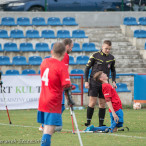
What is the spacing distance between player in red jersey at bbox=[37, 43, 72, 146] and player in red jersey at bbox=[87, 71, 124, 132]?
9.66 feet

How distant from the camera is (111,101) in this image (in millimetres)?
9625

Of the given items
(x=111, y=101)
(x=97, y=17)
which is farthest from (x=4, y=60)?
(x=111, y=101)

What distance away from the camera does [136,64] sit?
804 inches

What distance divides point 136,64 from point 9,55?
5.99 m

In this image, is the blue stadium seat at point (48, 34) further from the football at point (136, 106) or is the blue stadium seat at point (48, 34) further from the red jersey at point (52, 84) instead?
the red jersey at point (52, 84)

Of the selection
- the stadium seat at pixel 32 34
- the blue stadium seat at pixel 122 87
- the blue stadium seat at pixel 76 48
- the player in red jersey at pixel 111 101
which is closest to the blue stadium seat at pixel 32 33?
the stadium seat at pixel 32 34

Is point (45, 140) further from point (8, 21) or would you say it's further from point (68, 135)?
point (8, 21)

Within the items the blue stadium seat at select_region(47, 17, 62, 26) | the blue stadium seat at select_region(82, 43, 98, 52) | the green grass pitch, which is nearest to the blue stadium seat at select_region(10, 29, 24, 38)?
the blue stadium seat at select_region(47, 17, 62, 26)

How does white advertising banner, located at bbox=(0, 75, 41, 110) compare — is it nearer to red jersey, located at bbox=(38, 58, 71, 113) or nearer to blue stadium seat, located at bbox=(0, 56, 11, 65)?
blue stadium seat, located at bbox=(0, 56, 11, 65)

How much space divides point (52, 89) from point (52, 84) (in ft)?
0.25

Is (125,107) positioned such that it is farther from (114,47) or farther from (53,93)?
(53,93)

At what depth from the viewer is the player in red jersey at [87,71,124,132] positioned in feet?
30.3

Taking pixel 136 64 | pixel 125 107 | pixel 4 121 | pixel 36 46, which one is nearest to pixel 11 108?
pixel 4 121

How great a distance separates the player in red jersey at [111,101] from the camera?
9.23 metres
